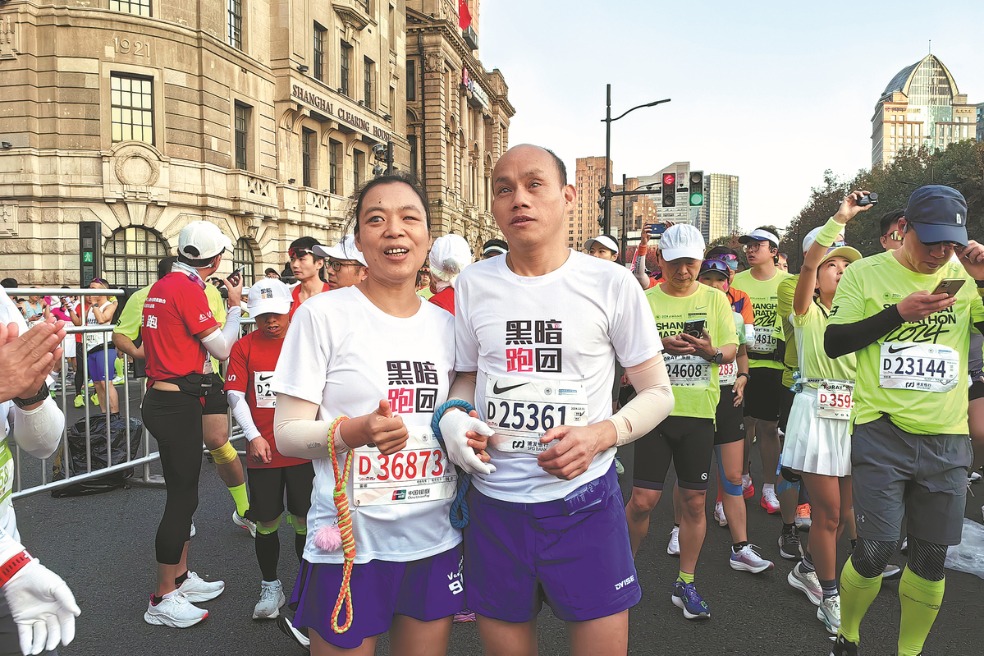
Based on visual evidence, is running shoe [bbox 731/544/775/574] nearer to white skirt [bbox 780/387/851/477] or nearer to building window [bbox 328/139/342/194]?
white skirt [bbox 780/387/851/477]

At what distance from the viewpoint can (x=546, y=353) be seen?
220cm

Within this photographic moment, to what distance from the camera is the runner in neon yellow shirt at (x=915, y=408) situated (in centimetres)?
297

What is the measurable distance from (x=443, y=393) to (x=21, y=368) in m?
1.22

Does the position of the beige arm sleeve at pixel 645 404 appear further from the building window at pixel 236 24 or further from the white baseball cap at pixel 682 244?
the building window at pixel 236 24

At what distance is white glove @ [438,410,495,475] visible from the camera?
2020mm

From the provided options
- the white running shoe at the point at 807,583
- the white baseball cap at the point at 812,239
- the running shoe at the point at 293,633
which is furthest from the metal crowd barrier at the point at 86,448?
the white running shoe at the point at 807,583

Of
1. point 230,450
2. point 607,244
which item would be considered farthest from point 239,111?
point 230,450

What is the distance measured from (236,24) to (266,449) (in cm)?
2447

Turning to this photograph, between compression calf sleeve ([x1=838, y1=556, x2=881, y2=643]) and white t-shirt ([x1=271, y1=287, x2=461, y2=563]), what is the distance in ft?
7.07

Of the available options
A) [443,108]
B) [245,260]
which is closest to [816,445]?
[245,260]

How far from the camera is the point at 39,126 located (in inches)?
779

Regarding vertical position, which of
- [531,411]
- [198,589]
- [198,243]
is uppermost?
[198,243]

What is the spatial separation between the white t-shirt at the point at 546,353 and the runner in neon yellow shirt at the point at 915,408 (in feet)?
4.88

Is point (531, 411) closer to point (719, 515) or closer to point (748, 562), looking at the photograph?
point (748, 562)
